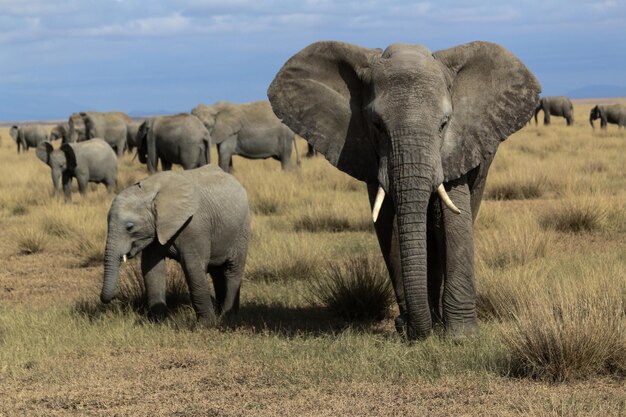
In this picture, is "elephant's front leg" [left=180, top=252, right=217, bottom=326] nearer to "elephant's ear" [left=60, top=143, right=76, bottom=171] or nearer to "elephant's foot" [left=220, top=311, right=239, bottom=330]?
"elephant's foot" [left=220, top=311, right=239, bottom=330]

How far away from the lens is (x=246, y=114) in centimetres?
1958

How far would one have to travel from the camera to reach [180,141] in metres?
17.2

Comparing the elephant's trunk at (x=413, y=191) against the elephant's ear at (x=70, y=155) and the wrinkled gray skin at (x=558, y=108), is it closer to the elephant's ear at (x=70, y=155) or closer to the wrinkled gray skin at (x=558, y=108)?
the elephant's ear at (x=70, y=155)

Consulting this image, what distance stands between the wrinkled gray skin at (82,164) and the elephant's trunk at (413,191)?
11.7 m

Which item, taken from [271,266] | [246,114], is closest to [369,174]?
[271,266]

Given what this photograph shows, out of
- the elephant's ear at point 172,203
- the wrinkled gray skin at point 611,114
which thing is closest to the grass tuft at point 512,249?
the elephant's ear at point 172,203

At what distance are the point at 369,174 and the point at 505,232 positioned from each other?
14.9 ft

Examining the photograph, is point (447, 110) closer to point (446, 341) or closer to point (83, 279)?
point (446, 341)

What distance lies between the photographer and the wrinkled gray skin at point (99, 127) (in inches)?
1155

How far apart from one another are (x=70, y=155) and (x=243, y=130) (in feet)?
14.3

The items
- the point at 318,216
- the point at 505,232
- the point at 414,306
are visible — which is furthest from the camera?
the point at 318,216

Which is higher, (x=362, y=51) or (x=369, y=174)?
(x=362, y=51)

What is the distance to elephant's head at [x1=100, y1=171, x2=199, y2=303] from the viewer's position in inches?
260

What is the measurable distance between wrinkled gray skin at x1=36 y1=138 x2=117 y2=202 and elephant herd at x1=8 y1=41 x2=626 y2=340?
29.5 feet
